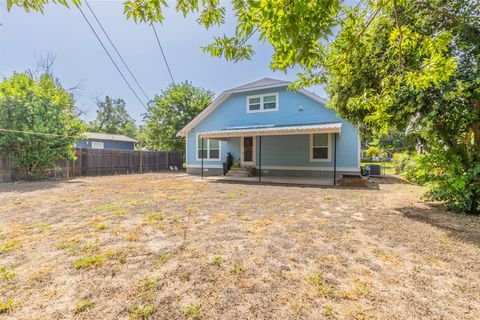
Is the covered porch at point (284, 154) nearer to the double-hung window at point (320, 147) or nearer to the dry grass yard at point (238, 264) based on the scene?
the double-hung window at point (320, 147)

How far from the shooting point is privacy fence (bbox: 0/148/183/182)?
11.3 metres

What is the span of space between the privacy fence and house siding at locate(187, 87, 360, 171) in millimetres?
6927

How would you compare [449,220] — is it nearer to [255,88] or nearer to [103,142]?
[255,88]

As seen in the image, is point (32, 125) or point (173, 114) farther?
point (173, 114)

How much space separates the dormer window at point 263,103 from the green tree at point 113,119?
38.0 meters

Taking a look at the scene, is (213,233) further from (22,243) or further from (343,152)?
(343,152)

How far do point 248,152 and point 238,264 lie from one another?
10946 mm

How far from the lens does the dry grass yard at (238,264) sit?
6.81 feet

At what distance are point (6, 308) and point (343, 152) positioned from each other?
11.9m

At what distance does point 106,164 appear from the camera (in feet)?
52.2

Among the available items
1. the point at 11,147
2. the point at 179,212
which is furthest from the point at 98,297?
the point at 11,147

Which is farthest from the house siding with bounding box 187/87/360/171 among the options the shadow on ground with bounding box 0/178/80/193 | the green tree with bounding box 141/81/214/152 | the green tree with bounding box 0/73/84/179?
the shadow on ground with bounding box 0/178/80/193

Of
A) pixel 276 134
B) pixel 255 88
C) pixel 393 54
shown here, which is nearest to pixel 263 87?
pixel 255 88

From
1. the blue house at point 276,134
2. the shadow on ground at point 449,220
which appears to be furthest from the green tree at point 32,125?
the shadow on ground at point 449,220
